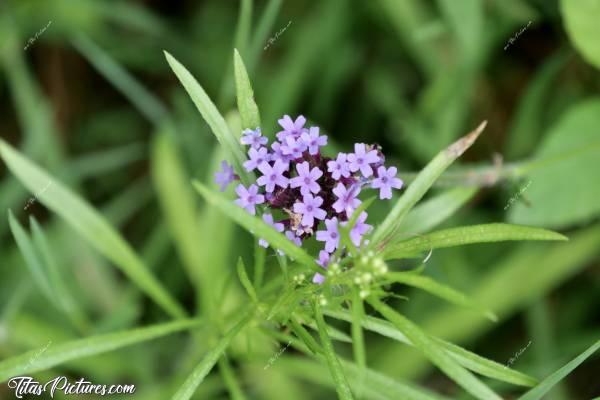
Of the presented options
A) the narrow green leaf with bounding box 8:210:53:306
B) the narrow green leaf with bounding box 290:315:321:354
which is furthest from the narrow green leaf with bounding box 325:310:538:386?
the narrow green leaf with bounding box 8:210:53:306

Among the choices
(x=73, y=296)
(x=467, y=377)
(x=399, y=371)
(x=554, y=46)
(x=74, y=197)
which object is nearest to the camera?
(x=467, y=377)

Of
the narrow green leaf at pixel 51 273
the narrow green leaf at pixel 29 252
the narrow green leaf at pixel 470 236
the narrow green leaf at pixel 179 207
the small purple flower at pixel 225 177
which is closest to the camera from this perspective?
the narrow green leaf at pixel 470 236

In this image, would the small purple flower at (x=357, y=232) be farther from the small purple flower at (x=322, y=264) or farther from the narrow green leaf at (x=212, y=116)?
the narrow green leaf at (x=212, y=116)

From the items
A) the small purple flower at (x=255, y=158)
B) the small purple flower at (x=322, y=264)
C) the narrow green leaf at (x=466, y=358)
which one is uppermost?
the small purple flower at (x=255, y=158)

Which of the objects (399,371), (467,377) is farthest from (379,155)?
(399,371)

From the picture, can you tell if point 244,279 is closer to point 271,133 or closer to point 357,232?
point 357,232

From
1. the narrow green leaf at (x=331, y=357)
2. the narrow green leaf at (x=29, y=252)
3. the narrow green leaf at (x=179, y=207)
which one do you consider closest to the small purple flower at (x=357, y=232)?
the narrow green leaf at (x=331, y=357)

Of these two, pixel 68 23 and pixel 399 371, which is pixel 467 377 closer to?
pixel 399 371
